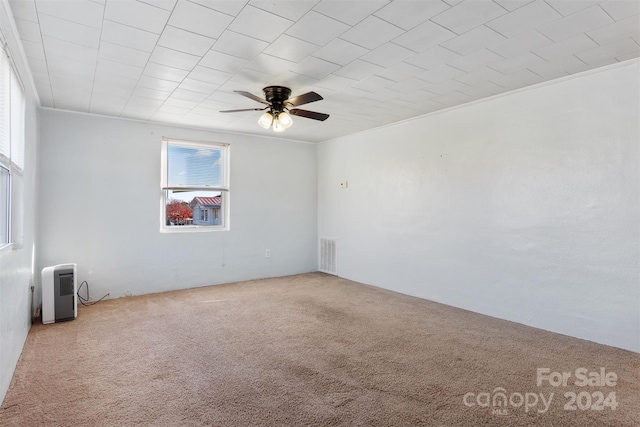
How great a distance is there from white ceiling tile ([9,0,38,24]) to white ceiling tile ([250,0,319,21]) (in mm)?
1298

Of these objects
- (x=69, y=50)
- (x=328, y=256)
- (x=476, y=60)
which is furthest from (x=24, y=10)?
(x=328, y=256)

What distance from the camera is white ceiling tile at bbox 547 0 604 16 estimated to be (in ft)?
6.38

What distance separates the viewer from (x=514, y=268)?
348 cm

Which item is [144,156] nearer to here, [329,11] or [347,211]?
[347,211]

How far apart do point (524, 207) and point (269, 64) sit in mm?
2857

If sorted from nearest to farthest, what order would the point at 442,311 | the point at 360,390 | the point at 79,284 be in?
the point at 360,390 → the point at 442,311 → the point at 79,284

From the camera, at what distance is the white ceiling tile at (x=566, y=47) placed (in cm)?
238

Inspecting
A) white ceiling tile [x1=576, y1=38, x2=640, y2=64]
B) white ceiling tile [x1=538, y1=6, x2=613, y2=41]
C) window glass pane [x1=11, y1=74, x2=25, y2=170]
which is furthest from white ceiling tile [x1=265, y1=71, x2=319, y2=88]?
white ceiling tile [x1=576, y1=38, x2=640, y2=64]

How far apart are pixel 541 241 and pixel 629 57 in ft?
5.49

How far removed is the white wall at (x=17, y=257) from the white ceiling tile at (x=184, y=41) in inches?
33.4

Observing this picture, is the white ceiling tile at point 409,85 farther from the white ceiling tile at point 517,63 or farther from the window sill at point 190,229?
the window sill at point 190,229

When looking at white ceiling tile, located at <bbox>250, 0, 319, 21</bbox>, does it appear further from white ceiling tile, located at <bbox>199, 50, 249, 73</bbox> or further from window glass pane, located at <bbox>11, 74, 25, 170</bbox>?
window glass pane, located at <bbox>11, 74, 25, 170</bbox>

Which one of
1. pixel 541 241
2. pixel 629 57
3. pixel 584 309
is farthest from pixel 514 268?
pixel 629 57

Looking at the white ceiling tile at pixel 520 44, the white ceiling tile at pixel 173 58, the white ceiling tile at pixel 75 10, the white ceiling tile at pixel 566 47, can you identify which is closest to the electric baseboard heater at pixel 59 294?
the white ceiling tile at pixel 173 58
